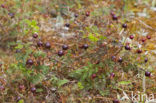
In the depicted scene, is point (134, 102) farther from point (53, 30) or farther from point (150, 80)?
point (53, 30)


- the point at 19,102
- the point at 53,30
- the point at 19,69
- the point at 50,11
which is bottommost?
the point at 19,102

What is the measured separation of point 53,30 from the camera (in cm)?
344

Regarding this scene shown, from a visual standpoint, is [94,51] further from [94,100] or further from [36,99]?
[36,99]

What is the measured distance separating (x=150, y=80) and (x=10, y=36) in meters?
2.03

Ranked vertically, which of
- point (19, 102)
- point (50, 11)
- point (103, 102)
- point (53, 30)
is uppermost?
point (50, 11)

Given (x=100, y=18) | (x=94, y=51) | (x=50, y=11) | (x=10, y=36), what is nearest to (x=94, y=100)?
(x=94, y=51)

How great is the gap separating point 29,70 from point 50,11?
1.82 metres

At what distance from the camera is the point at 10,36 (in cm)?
309

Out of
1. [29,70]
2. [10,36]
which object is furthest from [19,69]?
[10,36]

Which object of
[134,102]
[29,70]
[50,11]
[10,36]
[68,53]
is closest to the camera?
[134,102]

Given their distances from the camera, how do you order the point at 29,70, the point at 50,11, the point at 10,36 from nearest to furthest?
the point at 29,70 → the point at 10,36 → the point at 50,11

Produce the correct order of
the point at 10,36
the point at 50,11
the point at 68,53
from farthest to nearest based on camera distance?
1. the point at 50,11
2. the point at 10,36
3. the point at 68,53

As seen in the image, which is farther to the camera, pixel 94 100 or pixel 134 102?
pixel 94 100

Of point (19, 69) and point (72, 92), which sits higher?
point (19, 69)
